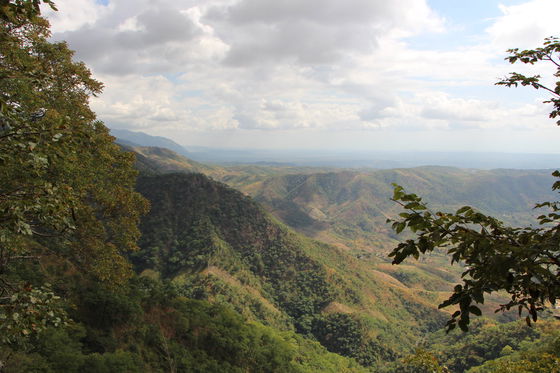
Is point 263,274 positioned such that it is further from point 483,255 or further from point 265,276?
point 483,255

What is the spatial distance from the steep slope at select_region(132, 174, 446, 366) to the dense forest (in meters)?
0.39

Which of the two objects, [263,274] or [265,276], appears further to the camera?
[263,274]

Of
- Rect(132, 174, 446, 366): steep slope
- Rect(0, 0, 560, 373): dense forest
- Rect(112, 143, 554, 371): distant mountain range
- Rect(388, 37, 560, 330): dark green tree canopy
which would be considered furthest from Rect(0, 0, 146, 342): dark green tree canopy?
Rect(132, 174, 446, 366): steep slope

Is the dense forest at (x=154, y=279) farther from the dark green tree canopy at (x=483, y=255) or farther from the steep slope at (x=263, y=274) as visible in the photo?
the dark green tree canopy at (x=483, y=255)

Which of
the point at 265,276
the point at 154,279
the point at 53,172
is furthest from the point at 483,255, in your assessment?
the point at 265,276

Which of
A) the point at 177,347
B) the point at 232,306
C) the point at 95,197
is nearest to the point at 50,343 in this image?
the point at 95,197

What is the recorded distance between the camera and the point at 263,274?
84.8m

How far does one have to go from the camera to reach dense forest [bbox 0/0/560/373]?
21.2 ft

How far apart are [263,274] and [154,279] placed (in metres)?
32.7

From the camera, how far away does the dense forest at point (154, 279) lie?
6.45 m

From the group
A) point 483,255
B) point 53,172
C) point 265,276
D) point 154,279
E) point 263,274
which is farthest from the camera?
point 263,274

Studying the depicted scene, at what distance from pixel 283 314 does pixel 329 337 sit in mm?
12279

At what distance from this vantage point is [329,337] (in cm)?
7525

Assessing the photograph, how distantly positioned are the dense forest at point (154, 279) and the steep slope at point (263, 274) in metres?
0.39
